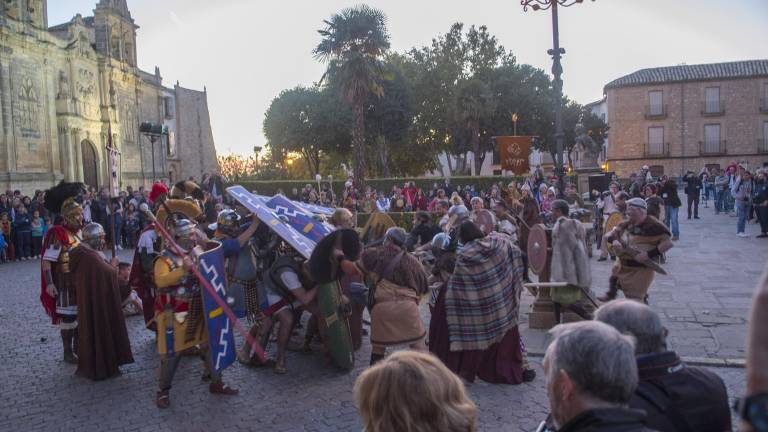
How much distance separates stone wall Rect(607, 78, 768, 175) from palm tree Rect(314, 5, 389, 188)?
33.0 m

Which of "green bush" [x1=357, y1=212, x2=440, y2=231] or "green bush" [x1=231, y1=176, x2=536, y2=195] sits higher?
"green bush" [x1=231, y1=176, x2=536, y2=195]

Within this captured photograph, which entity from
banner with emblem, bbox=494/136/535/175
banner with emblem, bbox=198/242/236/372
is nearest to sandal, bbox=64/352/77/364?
banner with emblem, bbox=198/242/236/372

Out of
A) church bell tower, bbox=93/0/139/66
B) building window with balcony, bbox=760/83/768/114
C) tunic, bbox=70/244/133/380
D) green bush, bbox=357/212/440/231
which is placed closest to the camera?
tunic, bbox=70/244/133/380

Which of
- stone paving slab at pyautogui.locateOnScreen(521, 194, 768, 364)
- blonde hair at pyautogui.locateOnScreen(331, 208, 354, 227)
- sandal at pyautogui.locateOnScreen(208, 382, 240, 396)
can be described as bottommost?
sandal at pyautogui.locateOnScreen(208, 382, 240, 396)

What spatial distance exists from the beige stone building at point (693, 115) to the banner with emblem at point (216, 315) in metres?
52.8

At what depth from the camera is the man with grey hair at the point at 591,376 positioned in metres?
2.16

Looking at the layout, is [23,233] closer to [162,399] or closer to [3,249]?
[3,249]

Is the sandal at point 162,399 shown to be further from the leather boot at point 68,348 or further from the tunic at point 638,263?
the tunic at point 638,263

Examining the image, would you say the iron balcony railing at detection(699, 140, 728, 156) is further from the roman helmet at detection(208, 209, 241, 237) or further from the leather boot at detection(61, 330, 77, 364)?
the leather boot at detection(61, 330, 77, 364)

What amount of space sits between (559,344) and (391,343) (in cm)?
382

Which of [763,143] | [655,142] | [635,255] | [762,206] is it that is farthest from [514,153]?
[763,143]

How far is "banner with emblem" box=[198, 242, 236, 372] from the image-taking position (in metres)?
5.76

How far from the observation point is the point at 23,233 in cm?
1808

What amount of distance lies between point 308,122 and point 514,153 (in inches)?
1101
